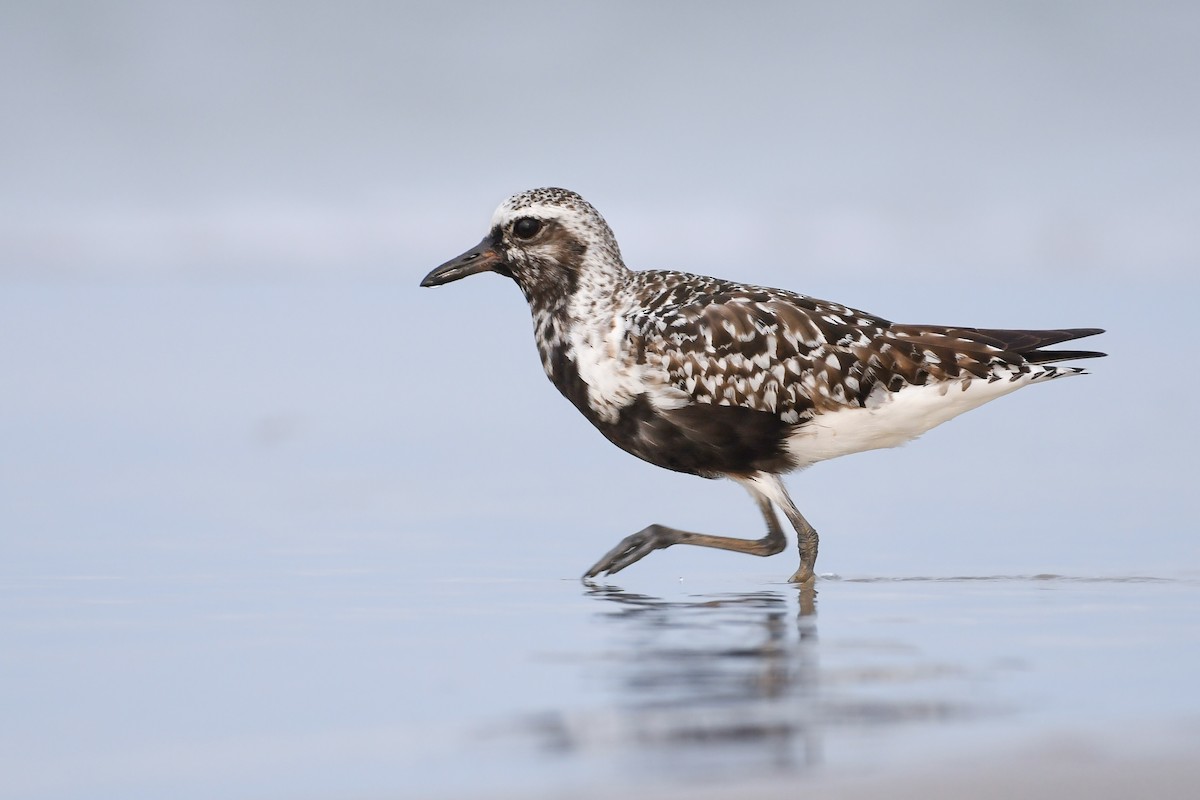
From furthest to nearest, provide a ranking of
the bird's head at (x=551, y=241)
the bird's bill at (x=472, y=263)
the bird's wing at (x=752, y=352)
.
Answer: the bird's bill at (x=472, y=263) → the bird's head at (x=551, y=241) → the bird's wing at (x=752, y=352)

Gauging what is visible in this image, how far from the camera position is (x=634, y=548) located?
12.5 meters

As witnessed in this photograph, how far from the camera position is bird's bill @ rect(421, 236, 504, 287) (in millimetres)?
12953

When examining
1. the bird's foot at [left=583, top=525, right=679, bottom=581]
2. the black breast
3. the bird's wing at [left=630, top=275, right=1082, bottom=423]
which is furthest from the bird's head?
the bird's foot at [left=583, top=525, right=679, bottom=581]

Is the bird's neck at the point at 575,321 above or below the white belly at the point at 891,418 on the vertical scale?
above

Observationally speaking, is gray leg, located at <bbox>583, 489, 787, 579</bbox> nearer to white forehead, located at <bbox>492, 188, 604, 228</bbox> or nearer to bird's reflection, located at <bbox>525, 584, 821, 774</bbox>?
bird's reflection, located at <bbox>525, 584, 821, 774</bbox>

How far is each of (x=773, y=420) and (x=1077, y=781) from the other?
20.5 feet

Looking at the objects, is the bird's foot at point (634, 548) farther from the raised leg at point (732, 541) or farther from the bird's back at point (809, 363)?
the bird's back at point (809, 363)

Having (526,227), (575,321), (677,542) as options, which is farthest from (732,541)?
(526,227)

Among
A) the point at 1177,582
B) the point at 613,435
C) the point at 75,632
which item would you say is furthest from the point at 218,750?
the point at 1177,582

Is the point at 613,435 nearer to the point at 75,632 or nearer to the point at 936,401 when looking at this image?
the point at 936,401

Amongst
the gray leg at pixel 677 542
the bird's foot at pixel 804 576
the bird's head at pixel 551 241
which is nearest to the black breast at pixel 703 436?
the gray leg at pixel 677 542

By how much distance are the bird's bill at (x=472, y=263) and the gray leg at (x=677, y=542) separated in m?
2.46

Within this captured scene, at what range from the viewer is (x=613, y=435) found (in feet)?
40.1

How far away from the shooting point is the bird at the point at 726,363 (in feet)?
39.3
